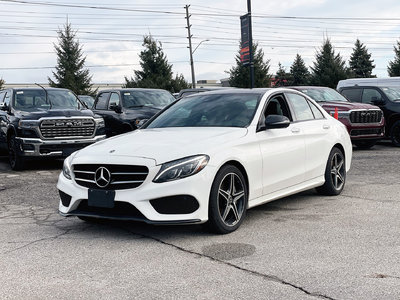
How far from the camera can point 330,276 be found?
13.2 feet

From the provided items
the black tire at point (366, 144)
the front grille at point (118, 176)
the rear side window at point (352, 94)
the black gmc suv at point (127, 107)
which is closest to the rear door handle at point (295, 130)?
the front grille at point (118, 176)

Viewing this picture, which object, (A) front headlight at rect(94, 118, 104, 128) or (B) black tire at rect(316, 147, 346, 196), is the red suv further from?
(B) black tire at rect(316, 147, 346, 196)

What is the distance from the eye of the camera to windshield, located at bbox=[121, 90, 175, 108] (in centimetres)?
1417

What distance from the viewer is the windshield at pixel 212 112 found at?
6145mm

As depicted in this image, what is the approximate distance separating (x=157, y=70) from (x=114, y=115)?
29896mm

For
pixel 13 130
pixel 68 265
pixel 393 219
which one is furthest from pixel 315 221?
pixel 13 130

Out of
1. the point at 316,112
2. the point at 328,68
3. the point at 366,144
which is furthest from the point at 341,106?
the point at 328,68

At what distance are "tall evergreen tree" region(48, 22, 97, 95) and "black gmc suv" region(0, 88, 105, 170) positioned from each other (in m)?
34.1

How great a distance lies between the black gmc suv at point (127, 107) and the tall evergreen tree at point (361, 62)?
45.4 meters

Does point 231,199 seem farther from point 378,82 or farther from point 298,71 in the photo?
point 298,71

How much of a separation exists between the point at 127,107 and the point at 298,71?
43911 mm

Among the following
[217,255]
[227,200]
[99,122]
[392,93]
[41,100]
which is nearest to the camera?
[217,255]

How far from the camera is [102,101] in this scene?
588 inches

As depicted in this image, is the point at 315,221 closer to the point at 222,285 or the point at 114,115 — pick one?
the point at 222,285
